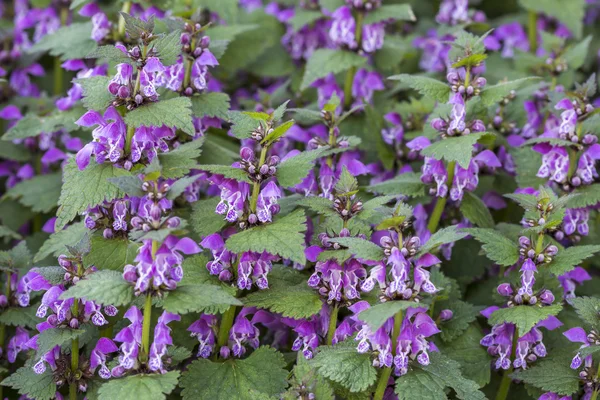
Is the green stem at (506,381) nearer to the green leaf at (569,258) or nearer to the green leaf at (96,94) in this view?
Result: the green leaf at (569,258)

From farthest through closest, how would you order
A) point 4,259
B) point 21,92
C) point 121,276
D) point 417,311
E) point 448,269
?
point 21,92 < point 448,269 < point 4,259 < point 417,311 < point 121,276

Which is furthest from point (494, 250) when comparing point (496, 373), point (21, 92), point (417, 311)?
point (21, 92)

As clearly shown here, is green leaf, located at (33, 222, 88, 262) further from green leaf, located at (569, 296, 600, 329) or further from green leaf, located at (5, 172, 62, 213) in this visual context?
green leaf, located at (569, 296, 600, 329)

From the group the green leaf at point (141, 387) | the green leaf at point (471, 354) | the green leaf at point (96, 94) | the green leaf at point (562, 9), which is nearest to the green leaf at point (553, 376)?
the green leaf at point (471, 354)

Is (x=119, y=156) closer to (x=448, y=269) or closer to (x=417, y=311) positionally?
(x=417, y=311)

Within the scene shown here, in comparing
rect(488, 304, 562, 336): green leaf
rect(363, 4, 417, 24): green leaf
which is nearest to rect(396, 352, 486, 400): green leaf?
rect(488, 304, 562, 336): green leaf

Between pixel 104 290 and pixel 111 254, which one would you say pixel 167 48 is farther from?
pixel 104 290

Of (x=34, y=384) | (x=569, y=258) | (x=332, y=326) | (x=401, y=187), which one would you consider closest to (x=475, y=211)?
(x=401, y=187)
